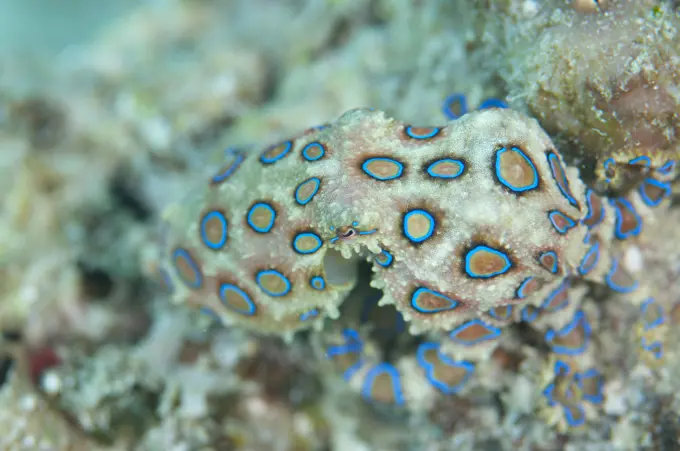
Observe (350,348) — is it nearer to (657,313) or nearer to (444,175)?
(444,175)

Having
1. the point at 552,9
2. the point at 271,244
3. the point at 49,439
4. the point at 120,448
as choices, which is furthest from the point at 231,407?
the point at 552,9

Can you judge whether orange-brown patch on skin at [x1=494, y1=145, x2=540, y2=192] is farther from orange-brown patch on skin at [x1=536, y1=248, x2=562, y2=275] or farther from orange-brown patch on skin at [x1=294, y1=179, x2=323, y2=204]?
orange-brown patch on skin at [x1=294, y1=179, x2=323, y2=204]

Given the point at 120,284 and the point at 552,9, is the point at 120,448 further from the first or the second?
the point at 552,9

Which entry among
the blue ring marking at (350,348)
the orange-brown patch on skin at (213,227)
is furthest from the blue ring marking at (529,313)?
the orange-brown patch on skin at (213,227)

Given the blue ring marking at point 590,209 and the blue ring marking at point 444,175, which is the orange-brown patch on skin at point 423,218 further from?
the blue ring marking at point 590,209

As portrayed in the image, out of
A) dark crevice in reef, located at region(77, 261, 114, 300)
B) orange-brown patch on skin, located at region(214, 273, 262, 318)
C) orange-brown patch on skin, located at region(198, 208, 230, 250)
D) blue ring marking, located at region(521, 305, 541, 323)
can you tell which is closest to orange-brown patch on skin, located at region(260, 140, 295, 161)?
orange-brown patch on skin, located at region(198, 208, 230, 250)

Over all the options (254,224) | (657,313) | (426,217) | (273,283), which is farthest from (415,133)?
(657,313)
